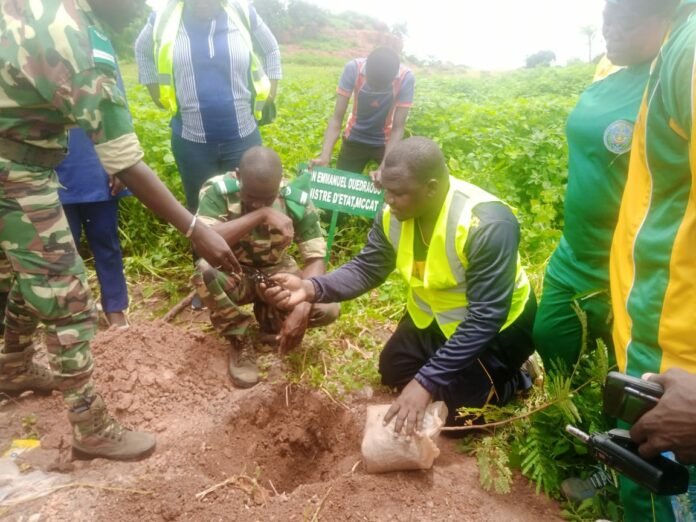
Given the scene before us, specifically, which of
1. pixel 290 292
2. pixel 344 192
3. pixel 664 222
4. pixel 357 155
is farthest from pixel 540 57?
pixel 664 222

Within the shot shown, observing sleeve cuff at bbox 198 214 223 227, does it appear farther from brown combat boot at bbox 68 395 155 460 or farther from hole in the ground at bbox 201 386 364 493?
brown combat boot at bbox 68 395 155 460

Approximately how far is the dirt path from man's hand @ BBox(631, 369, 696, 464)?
0.95 metres

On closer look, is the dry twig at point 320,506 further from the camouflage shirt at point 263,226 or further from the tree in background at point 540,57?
the tree in background at point 540,57

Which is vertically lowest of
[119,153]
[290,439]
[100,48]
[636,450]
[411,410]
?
[290,439]

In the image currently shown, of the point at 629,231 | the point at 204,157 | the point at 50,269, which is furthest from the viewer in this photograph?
the point at 204,157

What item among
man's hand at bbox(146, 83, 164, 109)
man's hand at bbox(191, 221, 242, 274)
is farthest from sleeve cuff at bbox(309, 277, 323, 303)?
man's hand at bbox(146, 83, 164, 109)

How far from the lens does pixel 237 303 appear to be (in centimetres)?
333

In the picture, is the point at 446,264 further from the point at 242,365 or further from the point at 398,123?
the point at 398,123

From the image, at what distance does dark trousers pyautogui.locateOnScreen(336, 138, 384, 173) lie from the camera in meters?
4.83

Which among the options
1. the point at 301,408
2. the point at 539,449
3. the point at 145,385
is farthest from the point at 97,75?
the point at 539,449

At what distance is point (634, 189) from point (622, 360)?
509 mm

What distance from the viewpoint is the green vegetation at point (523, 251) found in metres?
2.27

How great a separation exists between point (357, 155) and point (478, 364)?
266 cm

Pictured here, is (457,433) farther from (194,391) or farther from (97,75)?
(97,75)
